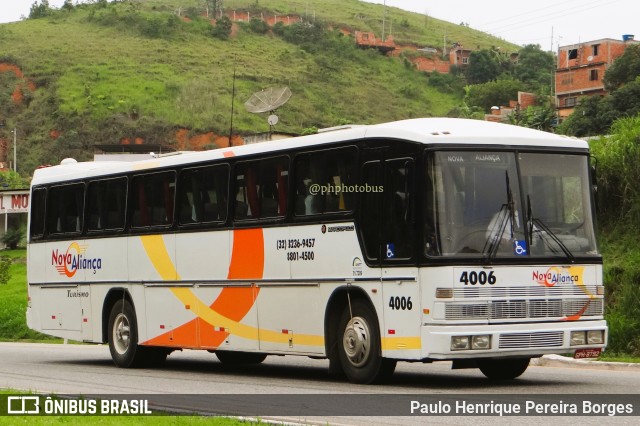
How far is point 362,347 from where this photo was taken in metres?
16.0

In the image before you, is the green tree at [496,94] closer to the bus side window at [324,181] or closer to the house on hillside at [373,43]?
the house on hillside at [373,43]

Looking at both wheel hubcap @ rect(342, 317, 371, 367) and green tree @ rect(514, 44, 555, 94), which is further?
green tree @ rect(514, 44, 555, 94)

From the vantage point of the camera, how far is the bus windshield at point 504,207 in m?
15.0

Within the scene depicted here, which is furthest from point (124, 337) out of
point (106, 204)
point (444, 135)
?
point (444, 135)

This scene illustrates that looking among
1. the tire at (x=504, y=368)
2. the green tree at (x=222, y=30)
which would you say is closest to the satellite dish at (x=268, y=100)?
the tire at (x=504, y=368)

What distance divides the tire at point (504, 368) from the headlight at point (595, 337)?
1.45m

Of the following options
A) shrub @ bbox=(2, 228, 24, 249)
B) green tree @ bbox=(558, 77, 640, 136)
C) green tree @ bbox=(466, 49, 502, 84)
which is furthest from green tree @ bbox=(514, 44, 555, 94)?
shrub @ bbox=(2, 228, 24, 249)

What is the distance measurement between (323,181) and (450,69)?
17398 cm

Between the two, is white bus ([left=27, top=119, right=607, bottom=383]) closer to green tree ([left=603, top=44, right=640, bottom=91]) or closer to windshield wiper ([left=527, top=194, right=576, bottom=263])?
windshield wiper ([left=527, top=194, right=576, bottom=263])

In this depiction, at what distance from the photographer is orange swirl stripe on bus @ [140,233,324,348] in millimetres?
18078

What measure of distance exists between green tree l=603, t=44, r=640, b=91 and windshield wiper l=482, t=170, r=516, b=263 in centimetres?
9466

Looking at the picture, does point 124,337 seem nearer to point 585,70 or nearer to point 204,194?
point 204,194

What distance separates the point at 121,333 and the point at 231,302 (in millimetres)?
3751

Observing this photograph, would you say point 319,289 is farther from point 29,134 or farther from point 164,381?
point 29,134
